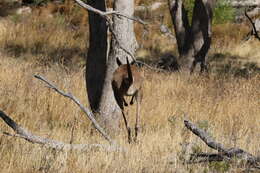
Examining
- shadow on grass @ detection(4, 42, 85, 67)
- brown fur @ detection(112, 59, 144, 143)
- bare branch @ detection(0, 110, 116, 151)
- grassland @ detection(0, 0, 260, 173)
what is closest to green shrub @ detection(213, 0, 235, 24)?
shadow on grass @ detection(4, 42, 85, 67)

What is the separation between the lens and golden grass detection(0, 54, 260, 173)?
467cm

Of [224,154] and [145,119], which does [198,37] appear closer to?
[145,119]

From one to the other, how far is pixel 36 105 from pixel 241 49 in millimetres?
9635

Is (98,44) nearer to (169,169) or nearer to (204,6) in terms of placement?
(169,169)

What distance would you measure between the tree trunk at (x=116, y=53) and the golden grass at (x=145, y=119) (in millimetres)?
232

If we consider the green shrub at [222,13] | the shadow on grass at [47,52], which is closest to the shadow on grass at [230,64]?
the green shrub at [222,13]

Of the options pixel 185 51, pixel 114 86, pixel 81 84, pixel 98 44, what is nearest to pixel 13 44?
pixel 185 51

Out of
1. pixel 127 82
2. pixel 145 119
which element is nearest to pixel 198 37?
pixel 145 119

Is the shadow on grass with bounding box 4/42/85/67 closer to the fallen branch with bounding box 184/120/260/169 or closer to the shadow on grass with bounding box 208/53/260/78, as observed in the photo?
the shadow on grass with bounding box 208/53/260/78

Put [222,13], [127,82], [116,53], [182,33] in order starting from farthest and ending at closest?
1. [222,13]
2. [182,33]
3. [116,53]
4. [127,82]

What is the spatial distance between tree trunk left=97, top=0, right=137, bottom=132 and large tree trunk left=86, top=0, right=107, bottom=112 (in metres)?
0.09

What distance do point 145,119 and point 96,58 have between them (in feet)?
3.93

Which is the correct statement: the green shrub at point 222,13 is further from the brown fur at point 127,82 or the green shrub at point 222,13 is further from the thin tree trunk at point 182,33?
the brown fur at point 127,82

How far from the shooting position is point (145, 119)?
720 cm
